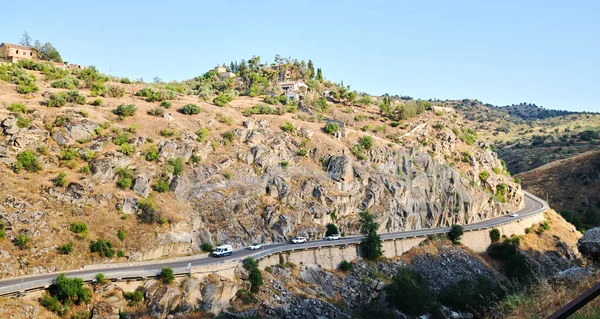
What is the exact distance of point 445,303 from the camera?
5050cm

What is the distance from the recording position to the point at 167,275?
38.1 meters

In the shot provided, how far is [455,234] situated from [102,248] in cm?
5165

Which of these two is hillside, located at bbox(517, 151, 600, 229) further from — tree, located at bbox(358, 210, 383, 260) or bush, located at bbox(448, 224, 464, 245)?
tree, located at bbox(358, 210, 383, 260)

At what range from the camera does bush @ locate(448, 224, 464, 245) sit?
68931 millimetres

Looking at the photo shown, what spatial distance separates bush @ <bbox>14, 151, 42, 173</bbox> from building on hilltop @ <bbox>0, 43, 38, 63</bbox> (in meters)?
55.2

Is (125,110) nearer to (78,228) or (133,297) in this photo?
(78,228)

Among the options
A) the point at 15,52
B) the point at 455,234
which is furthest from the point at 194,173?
the point at 15,52

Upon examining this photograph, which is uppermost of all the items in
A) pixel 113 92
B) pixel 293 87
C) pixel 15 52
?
pixel 15 52

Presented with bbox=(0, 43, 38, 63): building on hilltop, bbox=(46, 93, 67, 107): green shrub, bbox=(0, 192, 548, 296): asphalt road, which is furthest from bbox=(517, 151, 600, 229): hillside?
bbox=(0, 43, 38, 63): building on hilltop

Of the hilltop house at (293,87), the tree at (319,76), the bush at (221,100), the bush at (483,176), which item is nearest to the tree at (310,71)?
the tree at (319,76)

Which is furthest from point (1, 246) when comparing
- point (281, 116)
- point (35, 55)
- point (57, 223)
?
point (35, 55)

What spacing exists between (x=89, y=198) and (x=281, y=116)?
137 ft

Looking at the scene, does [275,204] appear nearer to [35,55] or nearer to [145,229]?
[145,229]

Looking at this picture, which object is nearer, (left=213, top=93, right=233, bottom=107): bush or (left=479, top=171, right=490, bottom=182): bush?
(left=213, top=93, right=233, bottom=107): bush
